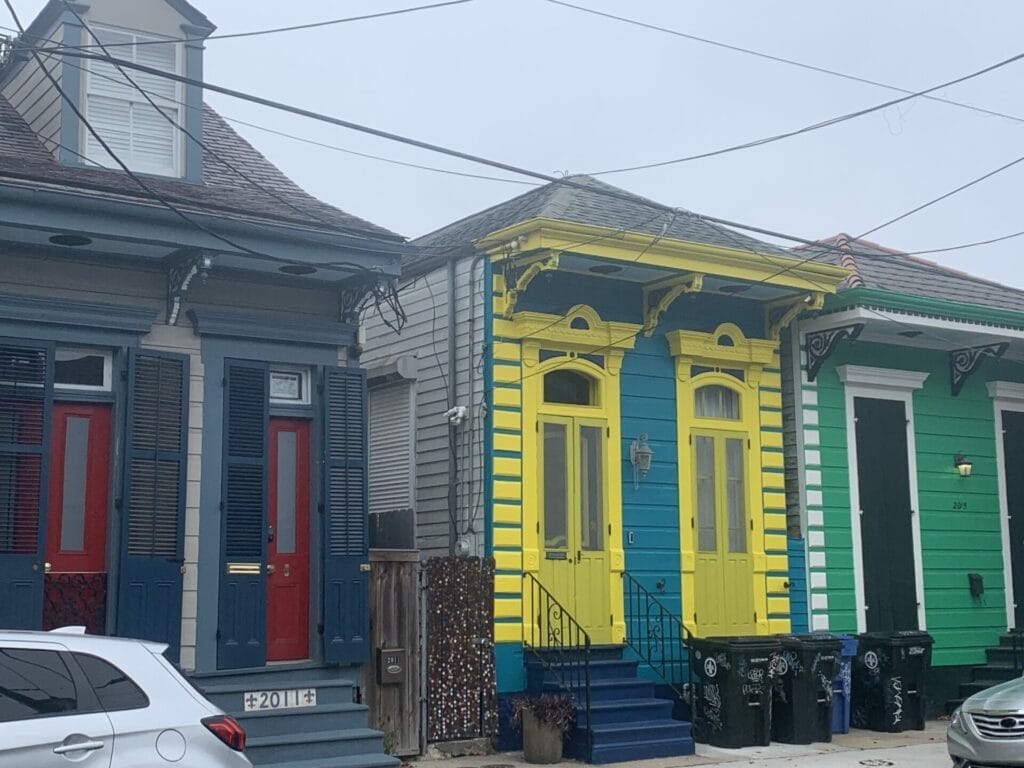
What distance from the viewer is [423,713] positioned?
1234 centimetres

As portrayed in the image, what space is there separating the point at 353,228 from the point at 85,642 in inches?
255

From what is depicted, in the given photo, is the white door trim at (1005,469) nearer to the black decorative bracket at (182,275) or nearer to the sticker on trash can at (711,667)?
the sticker on trash can at (711,667)

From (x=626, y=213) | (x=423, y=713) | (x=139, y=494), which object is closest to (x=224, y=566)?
(x=139, y=494)

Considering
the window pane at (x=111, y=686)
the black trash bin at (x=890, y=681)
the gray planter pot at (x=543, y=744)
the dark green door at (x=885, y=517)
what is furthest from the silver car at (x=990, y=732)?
the window pane at (x=111, y=686)

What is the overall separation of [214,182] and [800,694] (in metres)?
8.00

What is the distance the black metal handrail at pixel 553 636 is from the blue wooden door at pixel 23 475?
491 cm

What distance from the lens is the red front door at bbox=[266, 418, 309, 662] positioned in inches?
479

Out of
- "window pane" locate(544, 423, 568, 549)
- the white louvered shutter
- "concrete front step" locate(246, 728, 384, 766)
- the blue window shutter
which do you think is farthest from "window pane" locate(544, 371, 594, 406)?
"concrete front step" locate(246, 728, 384, 766)

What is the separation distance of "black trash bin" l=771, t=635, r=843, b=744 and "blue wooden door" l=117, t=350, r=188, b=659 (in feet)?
20.8

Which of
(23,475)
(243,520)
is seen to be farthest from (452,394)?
(23,475)

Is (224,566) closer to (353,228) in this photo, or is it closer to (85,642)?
(353,228)

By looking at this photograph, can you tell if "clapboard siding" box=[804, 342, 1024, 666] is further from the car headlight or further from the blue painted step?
the car headlight

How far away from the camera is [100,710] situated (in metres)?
6.40

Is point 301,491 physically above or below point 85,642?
above
